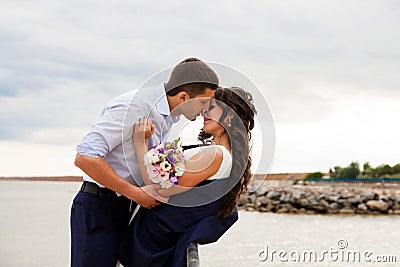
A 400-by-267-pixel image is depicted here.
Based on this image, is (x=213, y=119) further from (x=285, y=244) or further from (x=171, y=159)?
(x=285, y=244)

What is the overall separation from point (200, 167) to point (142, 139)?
0.92 ft

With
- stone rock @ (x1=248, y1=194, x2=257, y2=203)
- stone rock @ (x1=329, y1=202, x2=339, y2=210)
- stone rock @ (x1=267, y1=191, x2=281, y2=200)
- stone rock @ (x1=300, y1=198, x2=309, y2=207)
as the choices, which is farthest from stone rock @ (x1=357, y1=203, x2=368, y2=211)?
stone rock @ (x1=248, y1=194, x2=257, y2=203)

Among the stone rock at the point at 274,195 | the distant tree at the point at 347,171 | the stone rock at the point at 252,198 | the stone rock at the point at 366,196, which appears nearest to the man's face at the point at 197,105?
the stone rock at the point at 366,196

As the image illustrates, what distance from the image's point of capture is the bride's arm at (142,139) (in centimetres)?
259

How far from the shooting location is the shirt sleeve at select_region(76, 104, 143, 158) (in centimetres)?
263

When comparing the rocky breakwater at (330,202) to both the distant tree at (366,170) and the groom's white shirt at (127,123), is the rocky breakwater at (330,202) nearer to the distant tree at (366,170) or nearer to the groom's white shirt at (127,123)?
the distant tree at (366,170)

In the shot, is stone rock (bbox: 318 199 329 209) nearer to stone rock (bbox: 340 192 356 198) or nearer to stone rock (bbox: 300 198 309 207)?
stone rock (bbox: 300 198 309 207)

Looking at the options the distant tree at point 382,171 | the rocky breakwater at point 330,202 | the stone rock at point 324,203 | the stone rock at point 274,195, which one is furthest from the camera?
the distant tree at point 382,171

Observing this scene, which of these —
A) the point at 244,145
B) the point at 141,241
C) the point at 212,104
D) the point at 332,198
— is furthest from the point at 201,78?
the point at 332,198

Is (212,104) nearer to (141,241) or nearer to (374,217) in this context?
(141,241)

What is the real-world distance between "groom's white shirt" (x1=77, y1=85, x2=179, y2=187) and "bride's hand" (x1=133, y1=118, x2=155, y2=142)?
0.03 m

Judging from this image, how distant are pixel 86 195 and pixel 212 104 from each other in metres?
0.65

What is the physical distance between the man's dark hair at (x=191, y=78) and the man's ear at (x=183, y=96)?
1 centimetres

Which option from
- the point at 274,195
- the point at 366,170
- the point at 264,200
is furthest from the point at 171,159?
the point at 366,170
